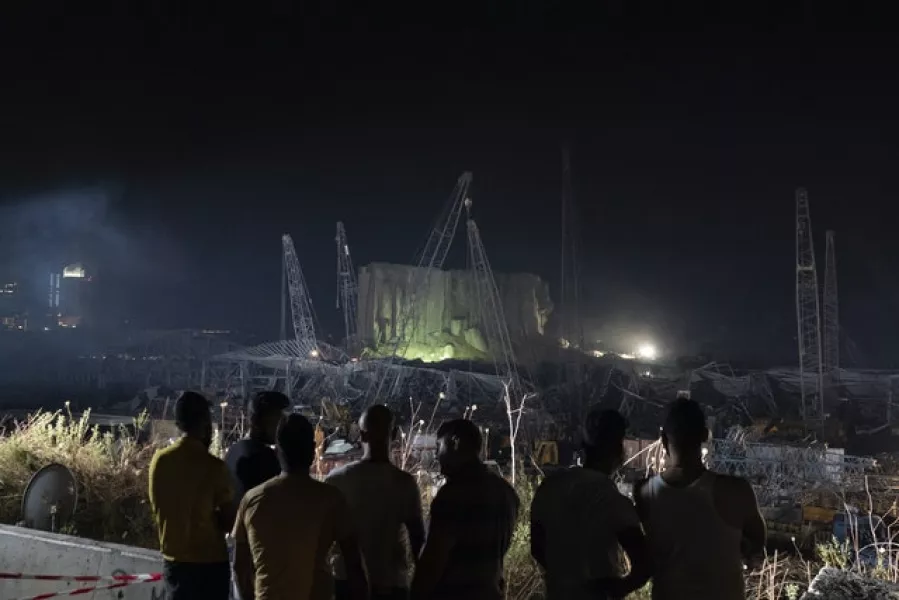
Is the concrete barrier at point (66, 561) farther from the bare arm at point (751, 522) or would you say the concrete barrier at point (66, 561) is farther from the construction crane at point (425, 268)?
the construction crane at point (425, 268)

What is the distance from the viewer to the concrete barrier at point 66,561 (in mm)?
5117

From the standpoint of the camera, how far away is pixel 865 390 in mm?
37781

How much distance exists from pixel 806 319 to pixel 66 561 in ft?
153

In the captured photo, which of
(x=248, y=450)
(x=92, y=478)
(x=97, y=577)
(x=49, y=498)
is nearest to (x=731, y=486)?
(x=248, y=450)

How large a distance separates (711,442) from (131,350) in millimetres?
59960

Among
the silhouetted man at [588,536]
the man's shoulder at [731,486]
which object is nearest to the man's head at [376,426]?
the silhouetted man at [588,536]

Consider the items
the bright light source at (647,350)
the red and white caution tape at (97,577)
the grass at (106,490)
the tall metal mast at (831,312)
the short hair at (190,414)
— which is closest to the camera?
the short hair at (190,414)

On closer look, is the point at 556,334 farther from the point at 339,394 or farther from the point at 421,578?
the point at 421,578

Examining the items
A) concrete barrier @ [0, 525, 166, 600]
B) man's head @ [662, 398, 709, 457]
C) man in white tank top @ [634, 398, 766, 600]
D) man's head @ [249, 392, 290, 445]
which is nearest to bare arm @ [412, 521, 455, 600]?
A: man in white tank top @ [634, 398, 766, 600]

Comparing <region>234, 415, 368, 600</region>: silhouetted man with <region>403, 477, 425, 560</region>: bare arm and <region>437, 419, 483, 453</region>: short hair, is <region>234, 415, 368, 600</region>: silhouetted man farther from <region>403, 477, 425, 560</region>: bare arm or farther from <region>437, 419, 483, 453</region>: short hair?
<region>437, 419, 483, 453</region>: short hair

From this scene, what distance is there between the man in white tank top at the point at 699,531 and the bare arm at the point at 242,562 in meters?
1.85

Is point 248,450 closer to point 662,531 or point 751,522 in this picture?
point 662,531

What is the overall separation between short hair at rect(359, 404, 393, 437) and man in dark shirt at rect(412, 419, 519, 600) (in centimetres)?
58

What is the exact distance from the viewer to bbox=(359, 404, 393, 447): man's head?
3.70 metres
